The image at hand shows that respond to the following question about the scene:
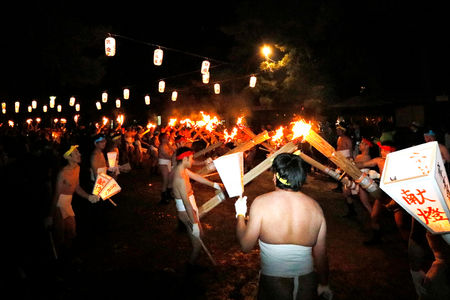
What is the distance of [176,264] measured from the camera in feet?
18.9

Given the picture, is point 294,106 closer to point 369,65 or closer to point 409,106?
point 369,65

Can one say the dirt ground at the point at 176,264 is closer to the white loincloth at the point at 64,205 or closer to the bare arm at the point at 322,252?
the white loincloth at the point at 64,205

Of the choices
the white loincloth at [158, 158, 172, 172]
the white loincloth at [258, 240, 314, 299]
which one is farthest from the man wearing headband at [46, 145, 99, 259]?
the white loincloth at [158, 158, 172, 172]

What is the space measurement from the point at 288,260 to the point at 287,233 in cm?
25

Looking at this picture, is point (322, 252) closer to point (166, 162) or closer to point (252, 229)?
point (252, 229)

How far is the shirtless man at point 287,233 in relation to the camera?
2.92 m

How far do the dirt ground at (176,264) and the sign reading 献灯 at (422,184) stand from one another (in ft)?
7.82

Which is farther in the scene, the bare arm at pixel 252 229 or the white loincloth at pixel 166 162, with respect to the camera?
the white loincloth at pixel 166 162

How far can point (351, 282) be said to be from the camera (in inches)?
198

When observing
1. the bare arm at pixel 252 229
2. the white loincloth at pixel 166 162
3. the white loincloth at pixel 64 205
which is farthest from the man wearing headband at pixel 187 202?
the white loincloth at pixel 166 162

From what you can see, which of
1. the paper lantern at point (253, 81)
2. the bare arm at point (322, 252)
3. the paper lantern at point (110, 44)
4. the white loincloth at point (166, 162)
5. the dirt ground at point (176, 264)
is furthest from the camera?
the paper lantern at point (253, 81)

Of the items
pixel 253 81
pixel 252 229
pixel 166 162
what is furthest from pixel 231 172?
pixel 253 81

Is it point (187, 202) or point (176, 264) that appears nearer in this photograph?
point (187, 202)

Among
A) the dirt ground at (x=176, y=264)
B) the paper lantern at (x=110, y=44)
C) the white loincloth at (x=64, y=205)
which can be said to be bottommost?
the dirt ground at (x=176, y=264)
